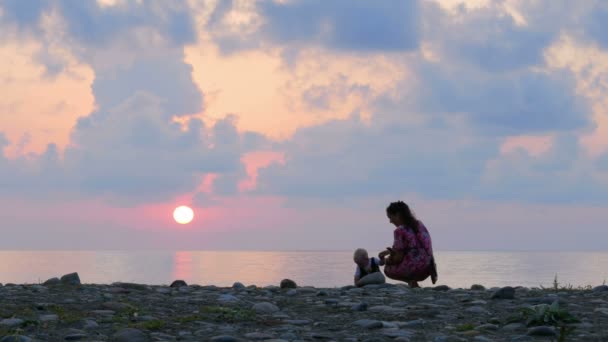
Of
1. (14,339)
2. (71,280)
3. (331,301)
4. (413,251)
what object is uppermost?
(413,251)

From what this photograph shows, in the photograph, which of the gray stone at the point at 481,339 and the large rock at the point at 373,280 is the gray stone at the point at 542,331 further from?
the large rock at the point at 373,280

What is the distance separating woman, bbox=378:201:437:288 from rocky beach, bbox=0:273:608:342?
218 centimetres

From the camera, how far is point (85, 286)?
41.6 feet

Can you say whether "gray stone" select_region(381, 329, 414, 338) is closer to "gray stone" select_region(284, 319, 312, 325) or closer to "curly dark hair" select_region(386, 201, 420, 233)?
"gray stone" select_region(284, 319, 312, 325)

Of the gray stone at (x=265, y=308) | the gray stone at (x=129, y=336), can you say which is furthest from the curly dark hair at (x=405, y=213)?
the gray stone at (x=129, y=336)

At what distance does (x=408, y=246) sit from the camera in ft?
48.2

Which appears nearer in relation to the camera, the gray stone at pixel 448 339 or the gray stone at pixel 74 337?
the gray stone at pixel 448 339

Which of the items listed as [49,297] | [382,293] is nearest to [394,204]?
[382,293]

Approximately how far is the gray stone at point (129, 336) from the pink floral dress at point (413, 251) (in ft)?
24.5

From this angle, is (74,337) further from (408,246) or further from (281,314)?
(408,246)

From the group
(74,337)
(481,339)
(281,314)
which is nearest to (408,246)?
(281,314)

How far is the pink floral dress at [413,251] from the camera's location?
48.0 feet

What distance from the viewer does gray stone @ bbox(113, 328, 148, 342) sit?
788 centimetres

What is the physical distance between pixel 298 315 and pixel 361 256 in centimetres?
529
